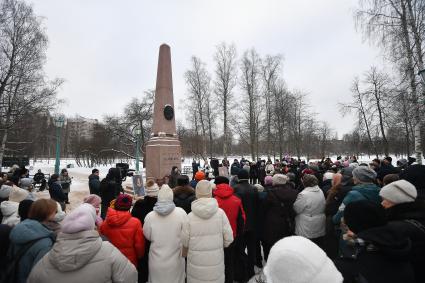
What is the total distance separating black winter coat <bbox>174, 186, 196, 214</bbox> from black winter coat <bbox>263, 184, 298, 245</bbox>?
1.27 m

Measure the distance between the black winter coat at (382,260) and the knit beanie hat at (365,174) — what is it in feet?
6.42

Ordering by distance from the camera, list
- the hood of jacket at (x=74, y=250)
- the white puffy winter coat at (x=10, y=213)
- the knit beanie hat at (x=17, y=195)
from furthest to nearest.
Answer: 1. the knit beanie hat at (x=17, y=195)
2. the white puffy winter coat at (x=10, y=213)
3. the hood of jacket at (x=74, y=250)

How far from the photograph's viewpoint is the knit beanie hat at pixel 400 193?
2.33 meters

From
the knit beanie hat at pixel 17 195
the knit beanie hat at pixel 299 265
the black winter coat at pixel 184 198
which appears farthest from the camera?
the black winter coat at pixel 184 198

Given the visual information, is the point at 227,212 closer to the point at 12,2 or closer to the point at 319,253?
the point at 319,253

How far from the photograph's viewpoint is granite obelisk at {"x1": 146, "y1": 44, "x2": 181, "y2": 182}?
12.7 meters

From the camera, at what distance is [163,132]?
13.4 m

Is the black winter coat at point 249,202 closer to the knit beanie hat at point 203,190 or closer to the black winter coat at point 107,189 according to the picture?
the knit beanie hat at point 203,190

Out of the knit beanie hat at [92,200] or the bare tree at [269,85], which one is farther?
the bare tree at [269,85]

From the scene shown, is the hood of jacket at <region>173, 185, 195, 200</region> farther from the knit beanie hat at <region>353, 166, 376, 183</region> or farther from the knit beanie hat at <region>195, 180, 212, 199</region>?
the knit beanie hat at <region>353, 166, 376, 183</region>

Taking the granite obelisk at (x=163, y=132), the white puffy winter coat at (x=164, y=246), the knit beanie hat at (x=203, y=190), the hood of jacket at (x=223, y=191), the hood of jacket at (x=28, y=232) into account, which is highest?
the granite obelisk at (x=163, y=132)

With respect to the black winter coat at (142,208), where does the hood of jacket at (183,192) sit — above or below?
above

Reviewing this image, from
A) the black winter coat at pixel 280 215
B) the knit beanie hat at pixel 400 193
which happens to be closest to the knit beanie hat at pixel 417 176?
the knit beanie hat at pixel 400 193

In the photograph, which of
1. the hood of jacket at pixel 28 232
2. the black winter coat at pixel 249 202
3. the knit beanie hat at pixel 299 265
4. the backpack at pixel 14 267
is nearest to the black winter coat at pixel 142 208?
the black winter coat at pixel 249 202
